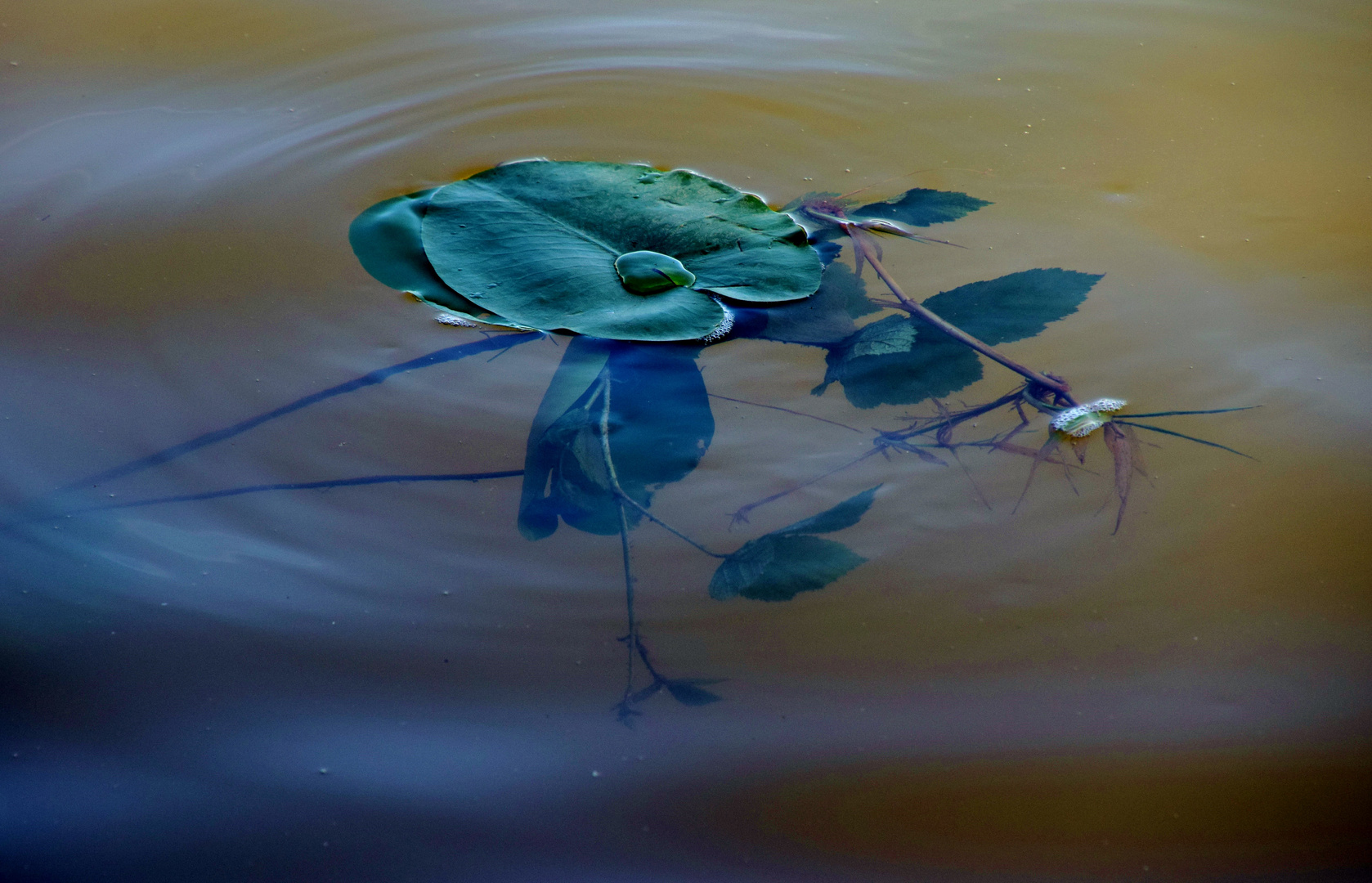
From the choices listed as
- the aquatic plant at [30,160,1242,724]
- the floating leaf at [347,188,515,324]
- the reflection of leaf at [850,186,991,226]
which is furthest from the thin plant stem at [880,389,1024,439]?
the floating leaf at [347,188,515,324]

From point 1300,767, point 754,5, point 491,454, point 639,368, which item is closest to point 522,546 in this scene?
point 491,454

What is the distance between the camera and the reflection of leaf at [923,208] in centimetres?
121

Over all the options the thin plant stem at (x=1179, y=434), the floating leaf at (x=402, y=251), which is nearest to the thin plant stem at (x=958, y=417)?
the thin plant stem at (x=1179, y=434)

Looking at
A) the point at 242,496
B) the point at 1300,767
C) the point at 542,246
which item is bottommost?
the point at 1300,767

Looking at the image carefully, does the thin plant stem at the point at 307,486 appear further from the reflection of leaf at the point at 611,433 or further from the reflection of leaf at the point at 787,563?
the reflection of leaf at the point at 787,563

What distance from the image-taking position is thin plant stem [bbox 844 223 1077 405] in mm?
978

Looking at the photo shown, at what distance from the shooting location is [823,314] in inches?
42.5

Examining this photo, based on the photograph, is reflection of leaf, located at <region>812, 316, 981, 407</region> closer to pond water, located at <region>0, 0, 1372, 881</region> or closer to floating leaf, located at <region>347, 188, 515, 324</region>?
pond water, located at <region>0, 0, 1372, 881</region>

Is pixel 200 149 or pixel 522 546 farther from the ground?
pixel 200 149

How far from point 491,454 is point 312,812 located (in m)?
0.38

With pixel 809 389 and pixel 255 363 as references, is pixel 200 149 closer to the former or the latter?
pixel 255 363

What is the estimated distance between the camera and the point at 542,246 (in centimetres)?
112

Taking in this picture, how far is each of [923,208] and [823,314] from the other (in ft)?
0.93

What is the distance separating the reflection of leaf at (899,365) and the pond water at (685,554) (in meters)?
0.03
